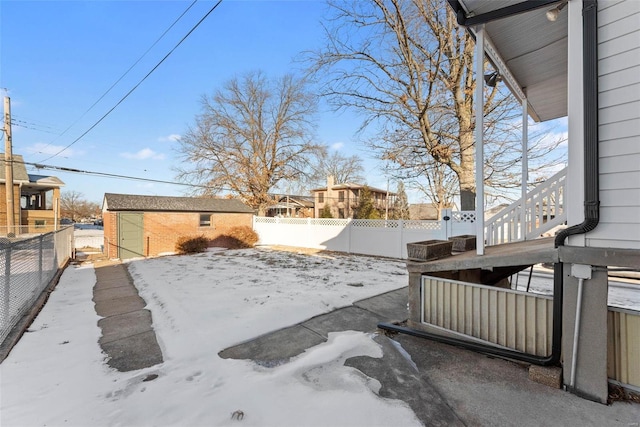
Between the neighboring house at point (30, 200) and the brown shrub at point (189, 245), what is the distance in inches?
289

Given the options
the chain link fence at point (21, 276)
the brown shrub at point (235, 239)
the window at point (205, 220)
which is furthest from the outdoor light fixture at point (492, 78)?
the window at point (205, 220)

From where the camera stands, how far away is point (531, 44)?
360cm

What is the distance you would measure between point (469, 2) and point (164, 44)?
635cm

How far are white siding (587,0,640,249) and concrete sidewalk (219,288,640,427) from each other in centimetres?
140

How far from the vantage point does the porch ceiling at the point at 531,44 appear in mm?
3041

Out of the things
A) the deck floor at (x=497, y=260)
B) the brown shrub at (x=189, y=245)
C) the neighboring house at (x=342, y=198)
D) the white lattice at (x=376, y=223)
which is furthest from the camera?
the neighboring house at (x=342, y=198)

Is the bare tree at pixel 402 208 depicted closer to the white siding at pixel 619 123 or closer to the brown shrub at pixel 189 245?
the brown shrub at pixel 189 245

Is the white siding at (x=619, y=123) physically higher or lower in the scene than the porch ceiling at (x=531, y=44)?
lower

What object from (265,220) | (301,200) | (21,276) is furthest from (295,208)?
(21,276)

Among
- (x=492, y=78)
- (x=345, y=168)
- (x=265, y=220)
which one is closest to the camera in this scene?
(x=492, y=78)

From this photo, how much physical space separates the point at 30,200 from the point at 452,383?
29.7 m

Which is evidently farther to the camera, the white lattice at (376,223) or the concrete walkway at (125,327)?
the white lattice at (376,223)

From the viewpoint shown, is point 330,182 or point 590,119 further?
point 330,182

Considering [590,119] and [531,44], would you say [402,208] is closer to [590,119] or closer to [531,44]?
[531,44]
